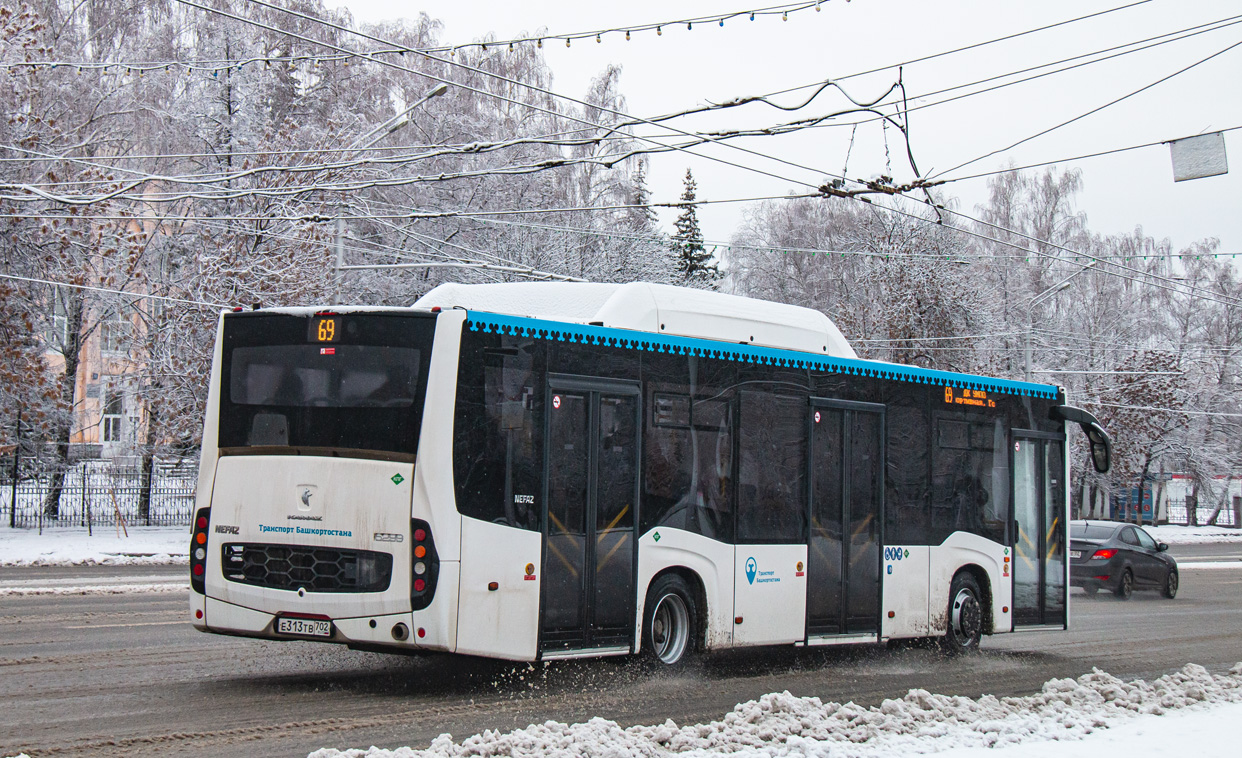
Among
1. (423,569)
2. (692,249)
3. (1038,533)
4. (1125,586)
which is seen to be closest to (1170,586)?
(1125,586)

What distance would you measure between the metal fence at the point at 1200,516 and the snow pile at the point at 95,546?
51836 millimetres

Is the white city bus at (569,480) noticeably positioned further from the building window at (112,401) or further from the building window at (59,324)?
the building window at (59,324)

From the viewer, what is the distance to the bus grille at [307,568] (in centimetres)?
886

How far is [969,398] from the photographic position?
14070 millimetres

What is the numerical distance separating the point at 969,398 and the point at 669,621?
5.22 m

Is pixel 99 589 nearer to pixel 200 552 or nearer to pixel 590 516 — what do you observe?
pixel 200 552

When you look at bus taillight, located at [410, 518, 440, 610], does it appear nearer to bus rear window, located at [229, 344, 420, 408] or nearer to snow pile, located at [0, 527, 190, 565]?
bus rear window, located at [229, 344, 420, 408]

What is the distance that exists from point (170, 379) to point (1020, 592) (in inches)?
873

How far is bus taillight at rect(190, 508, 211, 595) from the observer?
940cm

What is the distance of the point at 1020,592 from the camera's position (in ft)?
47.5

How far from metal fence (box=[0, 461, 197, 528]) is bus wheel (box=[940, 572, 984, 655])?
21.3m

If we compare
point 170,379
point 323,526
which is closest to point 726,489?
point 323,526

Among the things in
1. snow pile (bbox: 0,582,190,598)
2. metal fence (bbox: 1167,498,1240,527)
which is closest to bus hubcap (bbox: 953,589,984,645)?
snow pile (bbox: 0,582,190,598)

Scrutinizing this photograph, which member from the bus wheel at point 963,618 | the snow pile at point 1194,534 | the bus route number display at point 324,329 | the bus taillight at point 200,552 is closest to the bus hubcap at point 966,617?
the bus wheel at point 963,618
